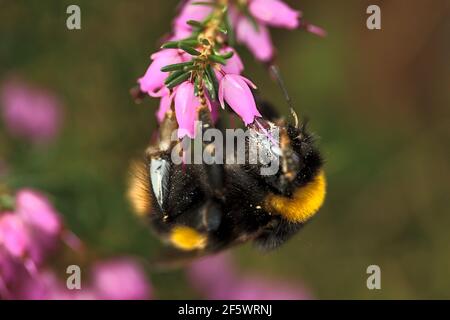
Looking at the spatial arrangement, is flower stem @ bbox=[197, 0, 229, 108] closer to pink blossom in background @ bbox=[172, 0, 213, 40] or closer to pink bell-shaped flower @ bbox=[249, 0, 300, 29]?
pink blossom in background @ bbox=[172, 0, 213, 40]

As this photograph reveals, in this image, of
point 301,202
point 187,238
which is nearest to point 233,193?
point 301,202

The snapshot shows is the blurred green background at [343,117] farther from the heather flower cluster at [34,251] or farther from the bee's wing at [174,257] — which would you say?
the bee's wing at [174,257]

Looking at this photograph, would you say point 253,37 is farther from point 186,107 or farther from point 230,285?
point 230,285

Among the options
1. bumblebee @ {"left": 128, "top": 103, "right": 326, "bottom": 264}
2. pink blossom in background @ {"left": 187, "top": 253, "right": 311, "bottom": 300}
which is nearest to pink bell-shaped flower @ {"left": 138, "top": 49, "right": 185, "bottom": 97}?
bumblebee @ {"left": 128, "top": 103, "right": 326, "bottom": 264}

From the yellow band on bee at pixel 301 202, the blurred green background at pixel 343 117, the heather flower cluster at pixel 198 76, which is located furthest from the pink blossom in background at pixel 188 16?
the blurred green background at pixel 343 117
